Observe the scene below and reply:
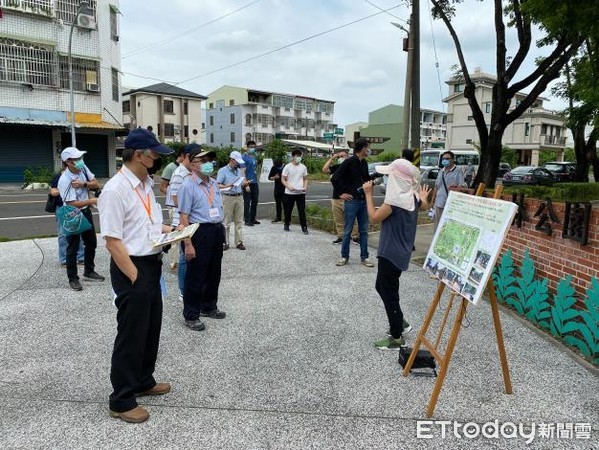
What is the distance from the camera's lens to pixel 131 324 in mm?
2711

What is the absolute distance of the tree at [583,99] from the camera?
9.45m

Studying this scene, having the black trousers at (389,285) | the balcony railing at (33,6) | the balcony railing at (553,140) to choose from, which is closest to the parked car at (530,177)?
the black trousers at (389,285)

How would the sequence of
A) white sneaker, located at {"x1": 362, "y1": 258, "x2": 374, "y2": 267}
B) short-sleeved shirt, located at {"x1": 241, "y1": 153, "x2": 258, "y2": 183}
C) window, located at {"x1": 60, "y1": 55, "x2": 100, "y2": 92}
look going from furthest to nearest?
window, located at {"x1": 60, "y1": 55, "x2": 100, "y2": 92} → short-sleeved shirt, located at {"x1": 241, "y1": 153, "x2": 258, "y2": 183} → white sneaker, located at {"x1": 362, "y1": 258, "x2": 374, "y2": 267}

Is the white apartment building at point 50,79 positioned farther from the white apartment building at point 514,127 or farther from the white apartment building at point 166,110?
the white apartment building at point 514,127

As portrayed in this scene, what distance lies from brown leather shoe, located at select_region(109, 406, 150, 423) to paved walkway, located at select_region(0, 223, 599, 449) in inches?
2.1

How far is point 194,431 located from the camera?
8.92 ft

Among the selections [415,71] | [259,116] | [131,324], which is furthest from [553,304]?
[259,116]

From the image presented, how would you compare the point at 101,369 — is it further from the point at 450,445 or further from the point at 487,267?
the point at 487,267

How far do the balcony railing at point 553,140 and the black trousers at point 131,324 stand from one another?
55.2 metres

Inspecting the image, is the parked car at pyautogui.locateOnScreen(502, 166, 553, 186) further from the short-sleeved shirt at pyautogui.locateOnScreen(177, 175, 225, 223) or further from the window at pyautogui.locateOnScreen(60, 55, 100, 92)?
the short-sleeved shirt at pyautogui.locateOnScreen(177, 175, 225, 223)

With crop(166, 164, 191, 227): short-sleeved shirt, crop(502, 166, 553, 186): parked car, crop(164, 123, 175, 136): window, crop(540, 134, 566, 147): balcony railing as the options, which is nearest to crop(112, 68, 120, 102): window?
crop(164, 123, 175, 136): window

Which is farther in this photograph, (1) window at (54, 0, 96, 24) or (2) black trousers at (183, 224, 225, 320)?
(1) window at (54, 0, 96, 24)

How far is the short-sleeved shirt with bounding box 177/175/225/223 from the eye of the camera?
422 centimetres

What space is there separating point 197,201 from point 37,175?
20663 mm
